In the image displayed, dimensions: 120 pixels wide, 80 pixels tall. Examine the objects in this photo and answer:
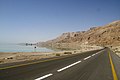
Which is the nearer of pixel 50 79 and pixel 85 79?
pixel 50 79

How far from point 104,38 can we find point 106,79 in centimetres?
18748

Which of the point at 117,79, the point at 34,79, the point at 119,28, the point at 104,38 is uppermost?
the point at 119,28

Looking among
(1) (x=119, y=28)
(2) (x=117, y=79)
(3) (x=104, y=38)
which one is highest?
(1) (x=119, y=28)

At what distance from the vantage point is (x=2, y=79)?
21.3 feet

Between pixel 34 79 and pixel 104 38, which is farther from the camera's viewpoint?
pixel 104 38

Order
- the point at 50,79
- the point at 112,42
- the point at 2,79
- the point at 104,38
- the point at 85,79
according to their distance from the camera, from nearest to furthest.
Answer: the point at 2,79, the point at 50,79, the point at 85,79, the point at 112,42, the point at 104,38

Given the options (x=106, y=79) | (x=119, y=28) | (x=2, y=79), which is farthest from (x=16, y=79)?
(x=119, y=28)

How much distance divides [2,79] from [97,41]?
189m

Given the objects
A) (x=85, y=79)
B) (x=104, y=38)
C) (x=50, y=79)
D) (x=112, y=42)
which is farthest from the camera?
(x=104, y=38)

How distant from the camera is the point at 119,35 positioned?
176 metres

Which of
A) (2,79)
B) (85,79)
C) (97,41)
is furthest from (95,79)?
(97,41)

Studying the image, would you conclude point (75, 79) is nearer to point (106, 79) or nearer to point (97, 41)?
point (106, 79)

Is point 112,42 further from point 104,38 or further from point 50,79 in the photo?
point 50,79

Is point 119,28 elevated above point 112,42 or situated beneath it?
elevated above
